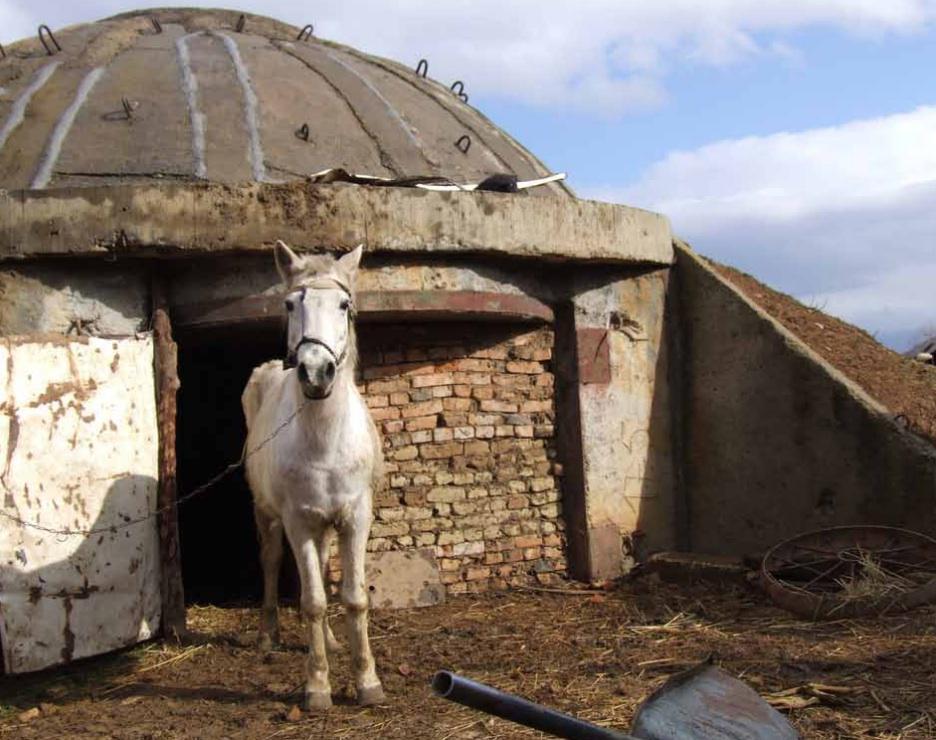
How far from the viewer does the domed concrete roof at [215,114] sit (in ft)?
26.5

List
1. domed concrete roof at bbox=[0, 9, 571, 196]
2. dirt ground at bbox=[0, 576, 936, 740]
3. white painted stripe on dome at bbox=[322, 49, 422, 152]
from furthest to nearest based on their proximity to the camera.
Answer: white painted stripe on dome at bbox=[322, 49, 422, 152], domed concrete roof at bbox=[0, 9, 571, 196], dirt ground at bbox=[0, 576, 936, 740]

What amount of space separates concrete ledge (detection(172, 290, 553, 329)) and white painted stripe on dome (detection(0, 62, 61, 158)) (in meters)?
2.42

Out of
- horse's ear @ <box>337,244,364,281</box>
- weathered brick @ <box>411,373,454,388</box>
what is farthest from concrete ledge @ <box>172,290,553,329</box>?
horse's ear @ <box>337,244,364,281</box>

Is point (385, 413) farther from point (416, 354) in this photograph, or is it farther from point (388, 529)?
point (388, 529)

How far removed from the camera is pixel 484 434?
311 inches

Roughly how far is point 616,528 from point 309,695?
3.51m

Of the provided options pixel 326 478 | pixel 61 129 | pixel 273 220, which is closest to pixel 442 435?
pixel 273 220

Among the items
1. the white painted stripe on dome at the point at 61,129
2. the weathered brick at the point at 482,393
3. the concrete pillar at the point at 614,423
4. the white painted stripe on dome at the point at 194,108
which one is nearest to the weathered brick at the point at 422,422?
the weathered brick at the point at 482,393

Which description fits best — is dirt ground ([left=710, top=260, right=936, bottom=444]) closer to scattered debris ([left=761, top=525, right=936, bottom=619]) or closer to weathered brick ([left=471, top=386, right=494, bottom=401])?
scattered debris ([left=761, top=525, right=936, bottom=619])

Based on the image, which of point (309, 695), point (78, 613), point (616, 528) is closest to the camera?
point (309, 695)

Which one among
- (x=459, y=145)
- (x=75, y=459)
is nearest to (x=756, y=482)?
(x=459, y=145)

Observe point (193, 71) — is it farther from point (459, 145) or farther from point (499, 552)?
point (499, 552)

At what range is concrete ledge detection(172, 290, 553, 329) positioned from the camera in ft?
23.1

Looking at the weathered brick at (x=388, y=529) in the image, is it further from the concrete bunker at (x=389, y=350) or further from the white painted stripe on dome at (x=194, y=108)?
the white painted stripe on dome at (x=194, y=108)
